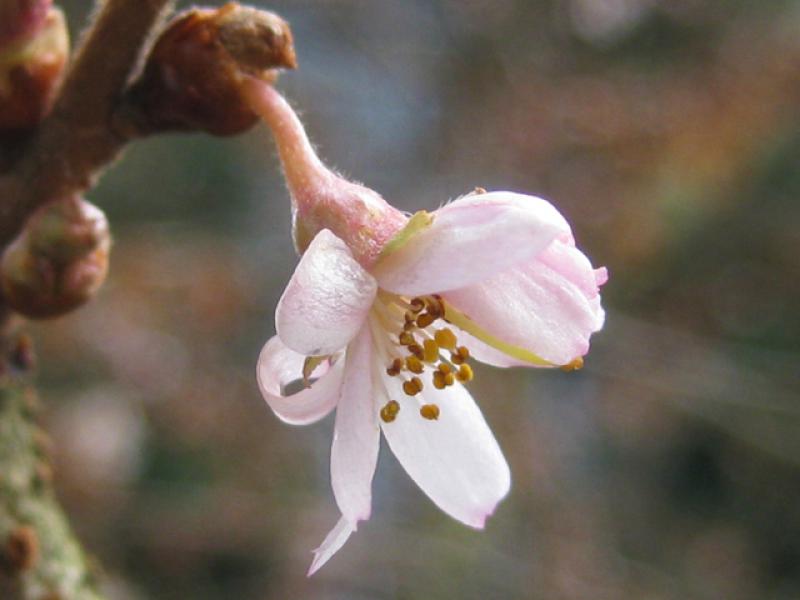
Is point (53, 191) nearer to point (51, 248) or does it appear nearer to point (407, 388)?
point (51, 248)

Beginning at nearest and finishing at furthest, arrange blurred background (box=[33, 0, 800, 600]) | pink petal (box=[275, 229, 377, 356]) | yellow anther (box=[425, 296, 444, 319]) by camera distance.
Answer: pink petal (box=[275, 229, 377, 356])
yellow anther (box=[425, 296, 444, 319])
blurred background (box=[33, 0, 800, 600])

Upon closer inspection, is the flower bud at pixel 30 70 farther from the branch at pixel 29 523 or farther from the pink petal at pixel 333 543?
the pink petal at pixel 333 543

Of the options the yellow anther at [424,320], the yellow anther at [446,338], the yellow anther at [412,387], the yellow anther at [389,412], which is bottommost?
the yellow anther at [389,412]

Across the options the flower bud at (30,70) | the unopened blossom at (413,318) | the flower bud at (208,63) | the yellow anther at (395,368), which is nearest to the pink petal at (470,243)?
the unopened blossom at (413,318)

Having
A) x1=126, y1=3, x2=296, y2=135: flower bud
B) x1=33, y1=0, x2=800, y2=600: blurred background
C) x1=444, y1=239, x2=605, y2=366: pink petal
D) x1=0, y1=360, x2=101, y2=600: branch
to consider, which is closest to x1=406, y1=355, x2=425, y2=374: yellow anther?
x1=444, y1=239, x2=605, y2=366: pink petal

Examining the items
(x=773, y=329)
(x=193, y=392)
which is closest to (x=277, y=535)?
(x=193, y=392)

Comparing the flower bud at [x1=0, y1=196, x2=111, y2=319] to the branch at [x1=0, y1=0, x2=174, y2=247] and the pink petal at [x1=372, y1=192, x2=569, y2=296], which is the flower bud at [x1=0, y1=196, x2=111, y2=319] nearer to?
the branch at [x1=0, y1=0, x2=174, y2=247]

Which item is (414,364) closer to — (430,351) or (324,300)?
(430,351)
